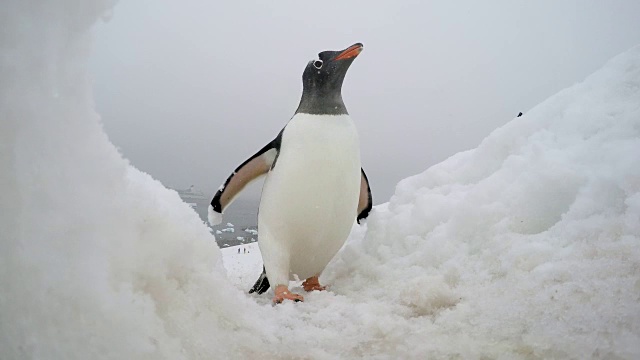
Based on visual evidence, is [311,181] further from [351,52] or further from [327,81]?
[351,52]

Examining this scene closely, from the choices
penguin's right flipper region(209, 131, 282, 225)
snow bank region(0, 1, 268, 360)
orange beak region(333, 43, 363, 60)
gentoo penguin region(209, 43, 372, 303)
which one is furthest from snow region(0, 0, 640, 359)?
orange beak region(333, 43, 363, 60)

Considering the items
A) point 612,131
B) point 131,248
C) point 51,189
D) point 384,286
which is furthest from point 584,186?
point 51,189

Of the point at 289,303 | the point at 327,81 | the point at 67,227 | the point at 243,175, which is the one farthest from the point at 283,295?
the point at 67,227

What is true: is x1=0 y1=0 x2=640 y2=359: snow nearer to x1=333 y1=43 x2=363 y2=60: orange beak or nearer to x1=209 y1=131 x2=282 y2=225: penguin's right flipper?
x1=209 y1=131 x2=282 y2=225: penguin's right flipper

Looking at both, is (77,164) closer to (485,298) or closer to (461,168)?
(485,298)

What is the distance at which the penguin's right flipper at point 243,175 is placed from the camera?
2.26m

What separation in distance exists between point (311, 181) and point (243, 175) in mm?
530

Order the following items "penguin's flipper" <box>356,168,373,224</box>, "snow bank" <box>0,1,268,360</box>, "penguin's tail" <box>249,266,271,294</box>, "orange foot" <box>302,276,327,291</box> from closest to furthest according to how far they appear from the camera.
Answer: "snow bank" <box>0,1,268,360</box> < "orange foot" <box>302,276,327,291</box> < "penguin's tail" <box>249,266,271,294</box> < "penguin's flipper" <box>356,168,373,224</box>

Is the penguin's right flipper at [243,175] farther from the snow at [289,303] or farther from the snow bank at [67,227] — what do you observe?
the snow bank at [67,227]

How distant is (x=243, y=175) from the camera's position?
92.6 inches

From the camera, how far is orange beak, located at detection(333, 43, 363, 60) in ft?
7.30

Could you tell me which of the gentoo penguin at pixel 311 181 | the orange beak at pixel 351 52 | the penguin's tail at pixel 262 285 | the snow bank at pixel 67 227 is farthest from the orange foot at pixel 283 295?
the orange beak at pixel 351 52

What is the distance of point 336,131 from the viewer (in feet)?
6.86

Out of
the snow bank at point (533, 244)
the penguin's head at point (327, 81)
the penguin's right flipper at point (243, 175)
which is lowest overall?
the snow bank at point (533, 244)
